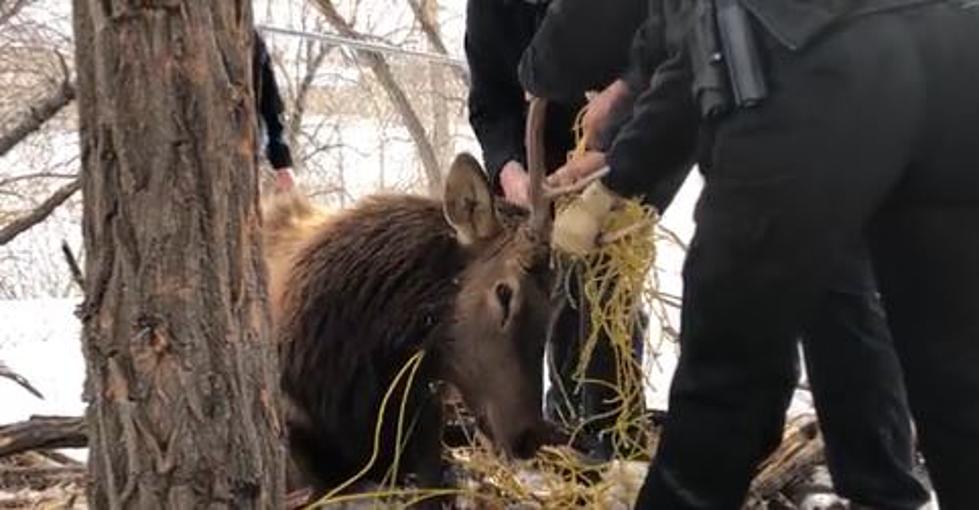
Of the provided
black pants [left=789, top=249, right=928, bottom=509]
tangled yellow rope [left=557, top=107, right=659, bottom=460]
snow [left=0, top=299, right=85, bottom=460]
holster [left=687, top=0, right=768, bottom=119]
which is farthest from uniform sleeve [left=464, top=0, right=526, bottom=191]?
snow [left=0, top=299, right=85, bottom=460]

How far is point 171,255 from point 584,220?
4.13 feet

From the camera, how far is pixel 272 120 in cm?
538

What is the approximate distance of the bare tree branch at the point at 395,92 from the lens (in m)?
9.43

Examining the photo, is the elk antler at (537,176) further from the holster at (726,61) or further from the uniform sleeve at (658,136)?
the holster at (726,61)

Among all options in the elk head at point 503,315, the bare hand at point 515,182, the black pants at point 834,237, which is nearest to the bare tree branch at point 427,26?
the bare hand at point 515,182

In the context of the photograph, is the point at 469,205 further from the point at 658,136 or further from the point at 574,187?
the point at 658,136

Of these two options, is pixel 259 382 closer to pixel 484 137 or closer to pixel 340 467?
pixel 340 467

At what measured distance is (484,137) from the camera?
14.9 feet

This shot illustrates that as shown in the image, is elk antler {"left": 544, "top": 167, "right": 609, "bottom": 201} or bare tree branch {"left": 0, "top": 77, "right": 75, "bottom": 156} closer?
elk antler {"left": 544, "top": 167, "right": 609, "bottom": 201}

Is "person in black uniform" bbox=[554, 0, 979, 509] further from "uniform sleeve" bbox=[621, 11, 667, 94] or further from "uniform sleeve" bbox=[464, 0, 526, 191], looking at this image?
"uniform sleeve" bbox=[464, 0, 526, 191]

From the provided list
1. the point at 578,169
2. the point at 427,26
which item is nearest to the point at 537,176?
the point at 578,169

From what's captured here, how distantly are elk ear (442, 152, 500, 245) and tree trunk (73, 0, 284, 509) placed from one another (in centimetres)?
122

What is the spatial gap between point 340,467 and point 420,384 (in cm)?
37

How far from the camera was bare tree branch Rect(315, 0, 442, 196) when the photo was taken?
943cm
